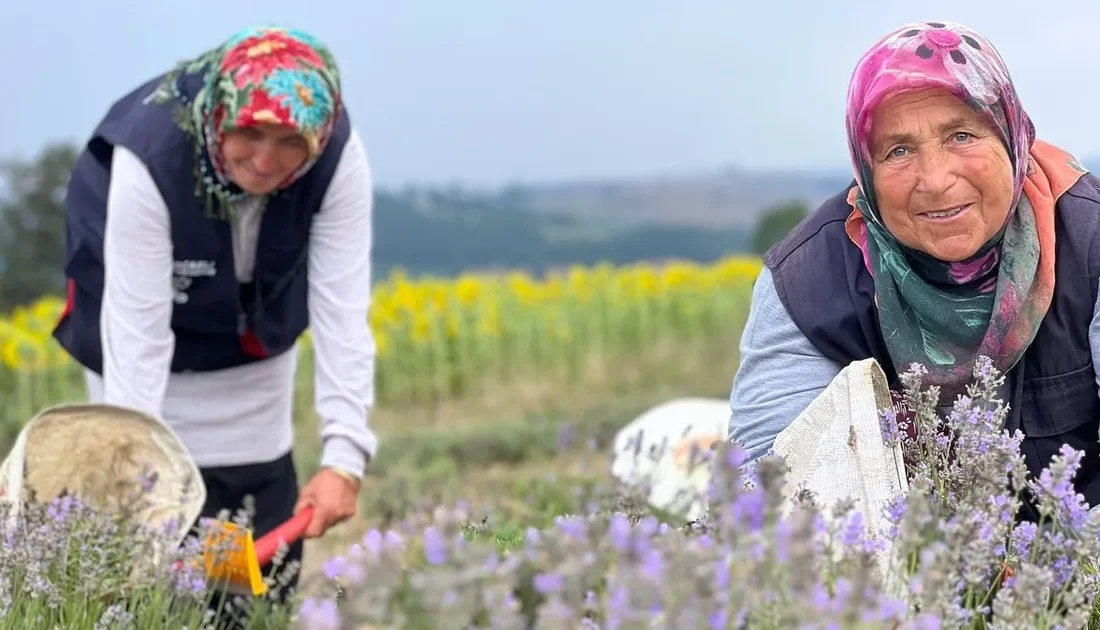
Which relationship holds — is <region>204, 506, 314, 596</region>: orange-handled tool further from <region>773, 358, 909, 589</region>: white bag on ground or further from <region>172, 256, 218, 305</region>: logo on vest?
<region>773, 358, 909, 589</region>: white bag on ground

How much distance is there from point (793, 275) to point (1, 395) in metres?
6.91

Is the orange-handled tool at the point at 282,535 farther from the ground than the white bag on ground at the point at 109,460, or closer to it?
closer to it

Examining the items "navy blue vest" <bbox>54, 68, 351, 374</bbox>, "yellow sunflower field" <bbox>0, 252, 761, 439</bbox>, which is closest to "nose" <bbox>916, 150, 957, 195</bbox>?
"navy blue vest" <bbox>54, 68, 351, 374</bbox>

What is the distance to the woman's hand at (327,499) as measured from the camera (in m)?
3.13

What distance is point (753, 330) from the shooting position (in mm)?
2518

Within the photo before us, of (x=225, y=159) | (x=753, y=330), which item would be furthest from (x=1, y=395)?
(x=753, y=330)

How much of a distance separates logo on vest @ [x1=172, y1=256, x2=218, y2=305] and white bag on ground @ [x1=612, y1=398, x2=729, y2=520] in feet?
4.29

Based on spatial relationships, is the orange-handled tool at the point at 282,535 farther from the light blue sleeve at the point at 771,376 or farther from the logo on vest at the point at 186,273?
the light blue sleeve at the point at 771,376

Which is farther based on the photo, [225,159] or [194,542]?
[225,159]

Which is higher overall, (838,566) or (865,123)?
(865,123)

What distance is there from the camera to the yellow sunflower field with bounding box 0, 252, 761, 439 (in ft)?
26.6

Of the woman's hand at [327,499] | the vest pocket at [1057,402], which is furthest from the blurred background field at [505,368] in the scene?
the vest pocket at [1057,402]

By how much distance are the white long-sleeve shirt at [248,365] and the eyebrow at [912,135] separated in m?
1.59

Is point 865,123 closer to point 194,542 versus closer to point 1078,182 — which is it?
point 1078,182
